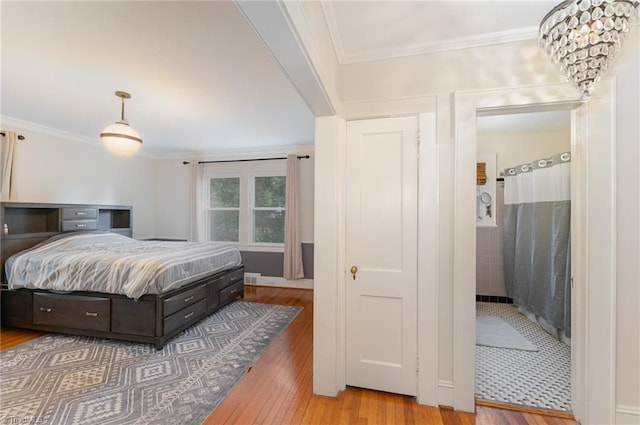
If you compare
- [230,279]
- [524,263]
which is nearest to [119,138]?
[230,279]

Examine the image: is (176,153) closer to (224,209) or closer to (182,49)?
(224,209)

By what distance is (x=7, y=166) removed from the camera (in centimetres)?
323

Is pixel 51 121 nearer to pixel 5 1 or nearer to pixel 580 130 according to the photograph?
pixel 5 1

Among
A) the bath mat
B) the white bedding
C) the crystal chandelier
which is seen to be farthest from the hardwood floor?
the crystal chandelier

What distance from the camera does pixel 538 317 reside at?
3082mm

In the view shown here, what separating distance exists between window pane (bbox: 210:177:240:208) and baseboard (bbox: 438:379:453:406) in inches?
171

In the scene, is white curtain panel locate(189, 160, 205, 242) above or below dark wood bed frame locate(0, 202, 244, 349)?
above

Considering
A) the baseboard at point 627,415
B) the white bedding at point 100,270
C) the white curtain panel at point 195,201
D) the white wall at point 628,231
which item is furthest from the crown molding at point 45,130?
the baseboard at point 627,415

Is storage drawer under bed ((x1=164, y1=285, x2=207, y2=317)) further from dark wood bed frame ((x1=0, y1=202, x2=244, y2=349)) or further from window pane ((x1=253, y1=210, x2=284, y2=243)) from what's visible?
window pane ((x1=253, y1=210, x2=284, y2=243))

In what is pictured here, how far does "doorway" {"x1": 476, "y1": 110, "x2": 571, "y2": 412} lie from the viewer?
2.12 m

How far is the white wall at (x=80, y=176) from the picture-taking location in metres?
3.55

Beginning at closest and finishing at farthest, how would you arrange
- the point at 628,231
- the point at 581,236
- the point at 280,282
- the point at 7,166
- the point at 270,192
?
the point at 628,231 < the point at 581,236 < the point at 7,166 < the point at 280,282 < the point at 270,192

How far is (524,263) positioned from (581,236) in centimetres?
202

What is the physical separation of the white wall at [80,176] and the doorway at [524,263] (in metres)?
5.58
